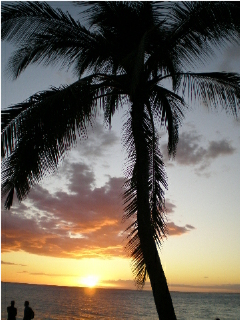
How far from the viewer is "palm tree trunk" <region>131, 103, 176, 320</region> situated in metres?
5.80

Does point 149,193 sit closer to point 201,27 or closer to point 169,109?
point 169,109

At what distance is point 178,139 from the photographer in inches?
360

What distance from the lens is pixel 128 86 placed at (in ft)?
23.1

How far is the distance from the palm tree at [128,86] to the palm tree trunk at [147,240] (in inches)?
0.6

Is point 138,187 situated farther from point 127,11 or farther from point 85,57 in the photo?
point 127,11

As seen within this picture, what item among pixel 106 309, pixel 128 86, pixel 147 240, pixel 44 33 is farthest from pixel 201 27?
pixel 106 309

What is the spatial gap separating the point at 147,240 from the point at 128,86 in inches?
117

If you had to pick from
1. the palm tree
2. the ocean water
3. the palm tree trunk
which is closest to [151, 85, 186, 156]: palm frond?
the palm tree

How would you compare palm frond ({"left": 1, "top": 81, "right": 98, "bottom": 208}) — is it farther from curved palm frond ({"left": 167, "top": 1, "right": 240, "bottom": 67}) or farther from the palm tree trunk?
curved palm frond ({"left": 167, "top": 1, "right": 240, "bottom": 67})

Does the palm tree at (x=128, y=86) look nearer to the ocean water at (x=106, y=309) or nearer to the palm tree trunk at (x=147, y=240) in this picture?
the palm tree trunk at (x=147, y=240)

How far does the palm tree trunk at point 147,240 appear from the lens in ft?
19.0

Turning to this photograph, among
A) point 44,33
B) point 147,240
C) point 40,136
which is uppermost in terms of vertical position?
point 44,33

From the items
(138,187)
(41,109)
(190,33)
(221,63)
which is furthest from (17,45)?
(221,63)

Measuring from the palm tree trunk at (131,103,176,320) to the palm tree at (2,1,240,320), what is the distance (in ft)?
0.05
